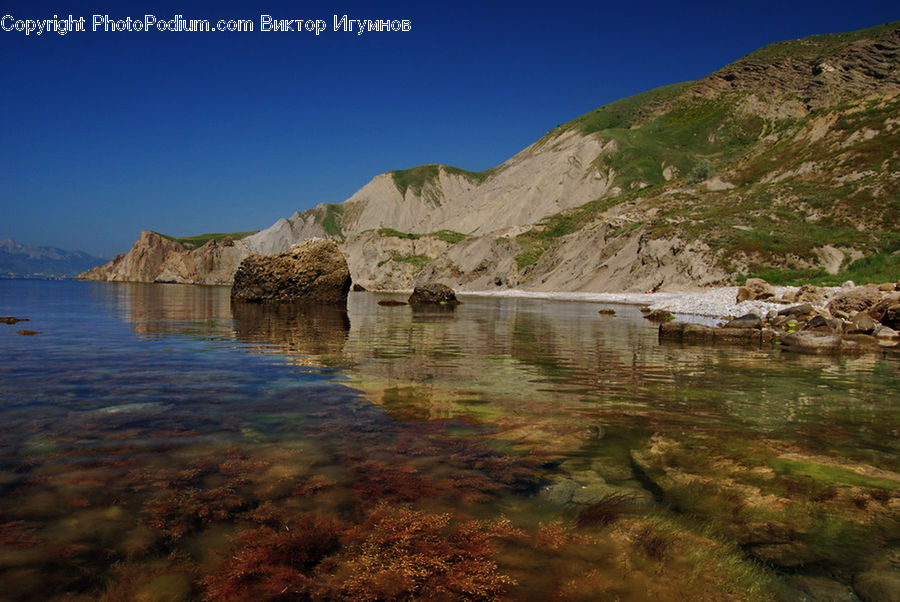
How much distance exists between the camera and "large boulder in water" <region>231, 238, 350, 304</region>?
33.6m

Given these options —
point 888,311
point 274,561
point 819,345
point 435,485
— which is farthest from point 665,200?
point 274,561

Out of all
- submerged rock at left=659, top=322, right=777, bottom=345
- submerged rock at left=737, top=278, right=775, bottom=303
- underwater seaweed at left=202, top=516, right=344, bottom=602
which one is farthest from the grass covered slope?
underwater seaweed at left=202, top=516, right=344, bottom=602

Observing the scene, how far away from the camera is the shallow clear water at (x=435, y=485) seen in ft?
9.64

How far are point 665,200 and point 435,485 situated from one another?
7670 centimetres

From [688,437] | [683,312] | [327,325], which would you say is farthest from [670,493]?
[683,312]

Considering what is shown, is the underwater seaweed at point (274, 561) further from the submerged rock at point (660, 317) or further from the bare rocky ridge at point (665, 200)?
the bare rocky ridge at point (665, 200)

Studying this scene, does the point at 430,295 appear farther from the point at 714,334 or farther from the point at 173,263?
the point at 173,263

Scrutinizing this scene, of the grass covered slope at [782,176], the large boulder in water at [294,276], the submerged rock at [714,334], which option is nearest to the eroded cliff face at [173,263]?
the grass covered slope at [782,176]

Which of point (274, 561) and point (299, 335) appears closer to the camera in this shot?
point (274, 561)

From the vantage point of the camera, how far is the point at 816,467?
4836mm

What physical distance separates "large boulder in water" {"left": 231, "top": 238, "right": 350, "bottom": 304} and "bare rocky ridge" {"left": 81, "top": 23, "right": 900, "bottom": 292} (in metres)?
6.96

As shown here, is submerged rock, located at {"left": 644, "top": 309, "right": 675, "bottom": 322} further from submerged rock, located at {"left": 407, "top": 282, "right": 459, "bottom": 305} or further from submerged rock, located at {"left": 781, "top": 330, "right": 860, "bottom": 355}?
submerged rock, located at {"left": 407, "top": 282, "right": 459, "bottom": 305}

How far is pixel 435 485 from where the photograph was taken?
13.7 feet

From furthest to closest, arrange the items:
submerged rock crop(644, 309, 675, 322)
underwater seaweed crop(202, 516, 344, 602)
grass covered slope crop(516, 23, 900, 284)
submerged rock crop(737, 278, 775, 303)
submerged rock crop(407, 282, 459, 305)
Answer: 1. grass covered slope crop(516, 23, 900, 284)
2. submerged rock crop(407, 282, 459, 305)
3. submerged rock crop(737, 278, 775, 303)
4. submerged rock crop(644, 309, 675, 322)
5. underwater seaweed crop(202, 516, 344, 602)
